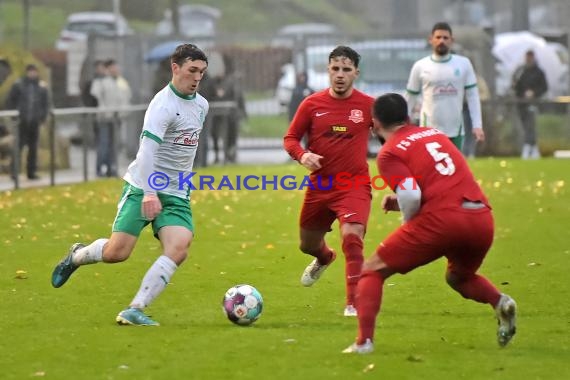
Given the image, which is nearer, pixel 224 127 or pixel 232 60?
pixel 224 127

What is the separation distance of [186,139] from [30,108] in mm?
14368

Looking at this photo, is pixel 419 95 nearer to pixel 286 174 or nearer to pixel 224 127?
A: pixel 286 174

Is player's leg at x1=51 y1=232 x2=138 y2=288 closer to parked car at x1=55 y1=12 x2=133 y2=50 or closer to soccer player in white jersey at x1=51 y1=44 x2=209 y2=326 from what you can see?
soccer player in white jersey at x1=51 y1=44 x2=209 y2=326

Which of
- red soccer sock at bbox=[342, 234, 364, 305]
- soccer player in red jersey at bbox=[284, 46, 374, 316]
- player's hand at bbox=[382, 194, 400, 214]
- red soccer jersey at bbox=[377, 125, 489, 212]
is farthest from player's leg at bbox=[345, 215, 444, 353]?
soccer player in red jersey at bbox=[284, 46, 374, 316]

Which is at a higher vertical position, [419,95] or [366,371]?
[419,95]

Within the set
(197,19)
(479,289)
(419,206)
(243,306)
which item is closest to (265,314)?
(243,306)

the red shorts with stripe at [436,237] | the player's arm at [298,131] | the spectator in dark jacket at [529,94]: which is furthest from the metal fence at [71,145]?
the red shorts with stripe at [436,237]

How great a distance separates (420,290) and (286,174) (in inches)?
540

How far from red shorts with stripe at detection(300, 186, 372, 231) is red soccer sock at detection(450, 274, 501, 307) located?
1573 mm

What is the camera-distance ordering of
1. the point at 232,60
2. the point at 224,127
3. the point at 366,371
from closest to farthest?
the point at 366,371 < the point at 224,127 < the point at 232,60

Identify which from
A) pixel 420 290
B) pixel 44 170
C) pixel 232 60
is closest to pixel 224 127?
pixel 232 60

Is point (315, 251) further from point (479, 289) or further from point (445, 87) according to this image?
point (445, 87)

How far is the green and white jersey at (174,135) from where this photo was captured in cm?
1021

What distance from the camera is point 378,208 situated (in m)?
19.8
